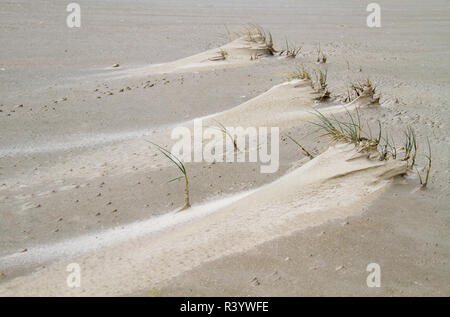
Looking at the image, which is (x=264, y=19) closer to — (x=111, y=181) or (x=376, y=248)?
(x=111, y=181)

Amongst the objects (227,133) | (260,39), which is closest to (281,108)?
(227,133)

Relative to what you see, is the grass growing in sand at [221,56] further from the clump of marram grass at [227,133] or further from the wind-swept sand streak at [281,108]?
the clump of marram grass at [227,133]

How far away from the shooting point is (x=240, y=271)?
65.2 inches

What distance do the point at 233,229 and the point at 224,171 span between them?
2.26ft

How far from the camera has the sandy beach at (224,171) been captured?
1684 millimetres

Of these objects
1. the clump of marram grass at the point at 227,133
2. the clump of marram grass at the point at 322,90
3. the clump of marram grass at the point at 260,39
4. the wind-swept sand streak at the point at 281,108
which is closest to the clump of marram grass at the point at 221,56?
the clump of marram grass at the point at 260,39

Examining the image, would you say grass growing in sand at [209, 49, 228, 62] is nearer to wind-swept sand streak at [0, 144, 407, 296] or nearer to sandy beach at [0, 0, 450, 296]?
sandy beach at [0, 0, 450, 296]

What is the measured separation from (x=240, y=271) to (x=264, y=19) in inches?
204

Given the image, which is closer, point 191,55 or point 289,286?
point 289,286

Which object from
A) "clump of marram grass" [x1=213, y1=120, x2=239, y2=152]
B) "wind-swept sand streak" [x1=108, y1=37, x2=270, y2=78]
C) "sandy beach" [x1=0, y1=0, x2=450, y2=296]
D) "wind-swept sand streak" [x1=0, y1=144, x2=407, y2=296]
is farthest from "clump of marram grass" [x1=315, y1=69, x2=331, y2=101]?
"wind-swept sand streak" [x1=108, y1=37, x2=270, y2=78]

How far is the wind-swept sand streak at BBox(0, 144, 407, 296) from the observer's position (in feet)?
5.57

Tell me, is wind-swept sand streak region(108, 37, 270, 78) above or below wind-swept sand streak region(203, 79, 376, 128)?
above

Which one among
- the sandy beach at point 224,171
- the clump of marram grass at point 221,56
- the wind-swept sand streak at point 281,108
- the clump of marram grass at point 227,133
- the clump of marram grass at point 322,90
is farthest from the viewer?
the clump of marram grass at point 221,56
